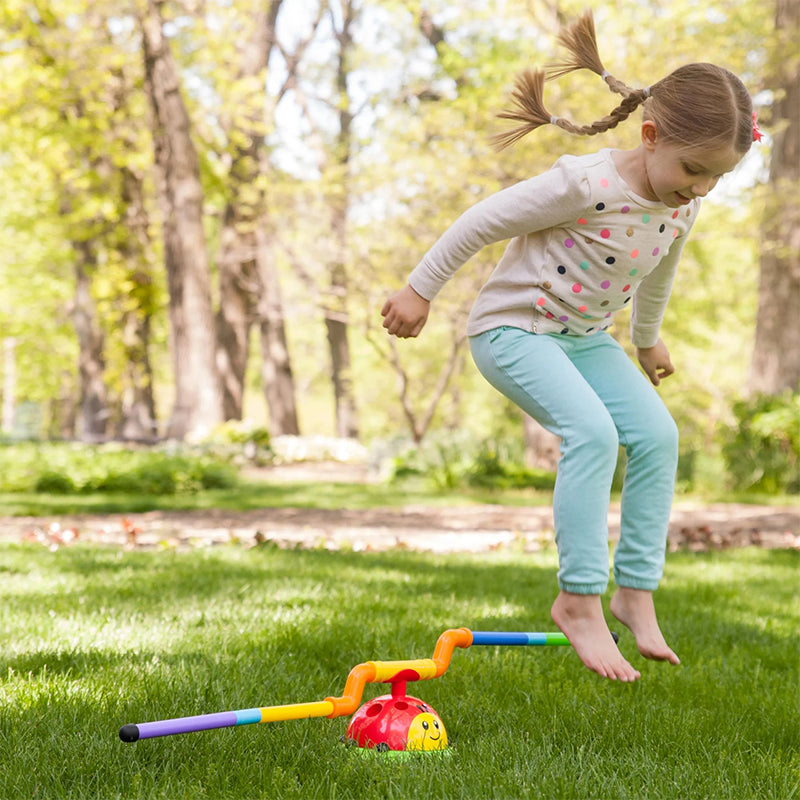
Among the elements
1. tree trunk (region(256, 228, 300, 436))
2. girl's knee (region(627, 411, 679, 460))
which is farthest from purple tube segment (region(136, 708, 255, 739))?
tree trunk (region(256, 228, 300, 436))

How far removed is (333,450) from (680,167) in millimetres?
18703

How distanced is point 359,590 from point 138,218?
1765 centimetres

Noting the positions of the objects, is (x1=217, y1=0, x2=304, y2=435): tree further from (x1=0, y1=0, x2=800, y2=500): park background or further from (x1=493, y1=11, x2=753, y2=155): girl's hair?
(x1=493, y1=11, x2=753, y2=155): girl's hair

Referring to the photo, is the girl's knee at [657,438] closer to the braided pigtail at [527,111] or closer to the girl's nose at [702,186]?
the girl's nose at [702,186]

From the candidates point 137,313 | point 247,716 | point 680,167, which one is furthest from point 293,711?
point 137,313

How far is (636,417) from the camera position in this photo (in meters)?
2.93

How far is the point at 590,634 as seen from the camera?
2705 millimetres

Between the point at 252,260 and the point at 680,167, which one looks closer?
the point at 680,167

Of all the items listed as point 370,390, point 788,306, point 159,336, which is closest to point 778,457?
point 788,306

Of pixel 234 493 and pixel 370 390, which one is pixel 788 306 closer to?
pixel 234 493

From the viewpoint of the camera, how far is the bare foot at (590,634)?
2621 millimetres

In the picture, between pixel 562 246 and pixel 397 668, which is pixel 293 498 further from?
pixel 397 668

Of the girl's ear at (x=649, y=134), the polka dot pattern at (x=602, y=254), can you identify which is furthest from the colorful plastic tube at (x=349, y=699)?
→ the girl's ear at (x=649, y=134)

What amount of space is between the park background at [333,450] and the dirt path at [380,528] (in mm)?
80
